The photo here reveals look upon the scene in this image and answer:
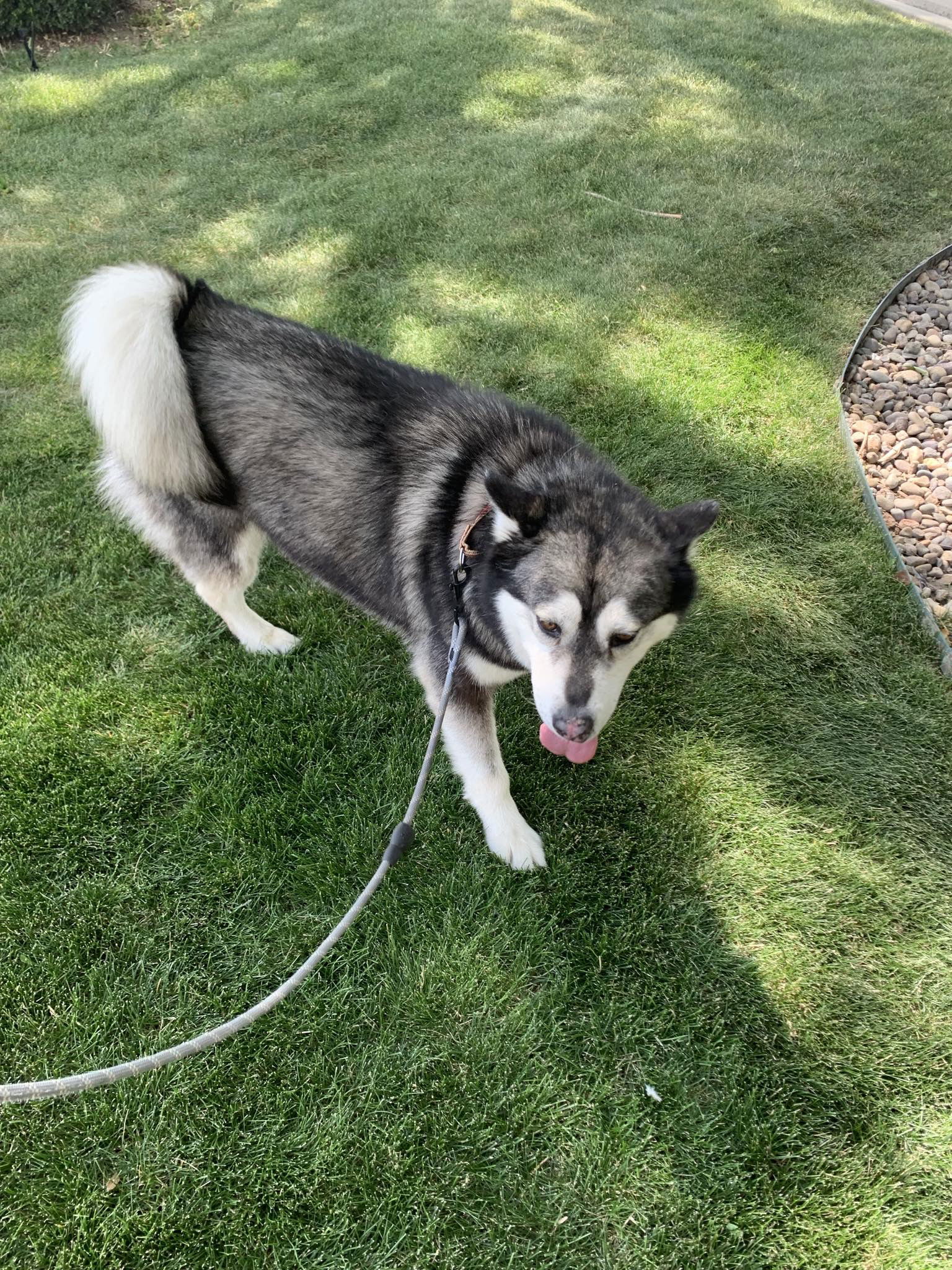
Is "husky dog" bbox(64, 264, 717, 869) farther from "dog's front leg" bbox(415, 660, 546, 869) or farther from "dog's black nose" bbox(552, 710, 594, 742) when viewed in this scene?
"dog's black nose" bbox(552, 710, 594, 742)

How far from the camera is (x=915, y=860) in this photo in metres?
2.54

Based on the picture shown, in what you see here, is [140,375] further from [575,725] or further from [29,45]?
[29,45]

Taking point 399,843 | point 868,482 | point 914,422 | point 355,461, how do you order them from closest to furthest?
point 399,843 → point 355,461 → point 868,482 → point 914,422

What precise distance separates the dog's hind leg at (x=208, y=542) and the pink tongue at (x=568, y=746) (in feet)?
4.56

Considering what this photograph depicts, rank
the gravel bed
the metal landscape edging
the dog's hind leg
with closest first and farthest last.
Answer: the dog's hind leg, the metal landscape edging, the gravel bed

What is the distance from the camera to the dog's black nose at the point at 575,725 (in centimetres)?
198

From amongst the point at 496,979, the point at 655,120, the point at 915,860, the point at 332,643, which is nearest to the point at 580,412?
the point at 332,643

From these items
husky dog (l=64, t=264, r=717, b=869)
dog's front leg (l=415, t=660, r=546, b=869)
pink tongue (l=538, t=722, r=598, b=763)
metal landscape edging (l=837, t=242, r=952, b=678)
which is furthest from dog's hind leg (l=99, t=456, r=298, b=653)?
Result: metal landscape edging (l=837, t=242, r=952, b=678)

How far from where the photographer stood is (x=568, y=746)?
2.27 metres

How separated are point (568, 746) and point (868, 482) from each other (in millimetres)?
2557

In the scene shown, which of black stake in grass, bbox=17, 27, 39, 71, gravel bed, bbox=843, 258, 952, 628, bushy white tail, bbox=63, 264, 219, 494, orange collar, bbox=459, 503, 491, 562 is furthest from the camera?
black stake in grass, bbox=17, 27, 39, 71

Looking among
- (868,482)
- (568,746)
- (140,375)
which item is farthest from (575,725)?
(868,482)

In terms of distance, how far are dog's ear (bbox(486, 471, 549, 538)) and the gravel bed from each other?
2.17 metres

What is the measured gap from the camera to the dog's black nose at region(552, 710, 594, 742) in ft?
6.49
